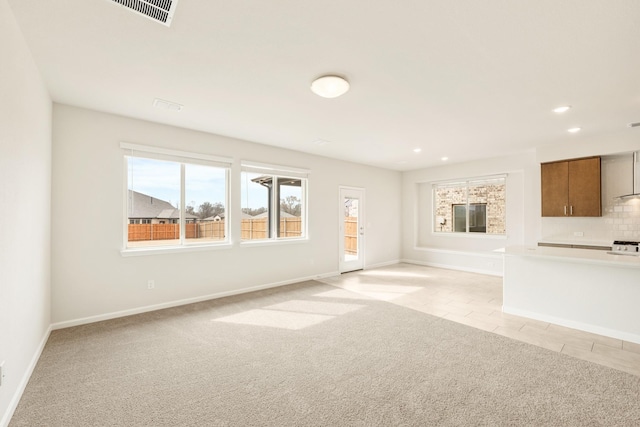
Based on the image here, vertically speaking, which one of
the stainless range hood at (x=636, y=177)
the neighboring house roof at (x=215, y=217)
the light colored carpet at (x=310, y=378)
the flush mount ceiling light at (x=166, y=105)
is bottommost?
the light colored carpet at (x=310, y=378)

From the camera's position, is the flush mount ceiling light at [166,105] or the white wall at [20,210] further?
the flush mount ceiling light at [166,105]

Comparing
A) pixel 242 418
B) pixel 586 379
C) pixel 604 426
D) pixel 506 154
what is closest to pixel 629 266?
pixel 586 379

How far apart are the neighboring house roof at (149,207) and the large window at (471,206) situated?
6500 mm

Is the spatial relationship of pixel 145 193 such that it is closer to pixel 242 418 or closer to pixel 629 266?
pixel 242 418

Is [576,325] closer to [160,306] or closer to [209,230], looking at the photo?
[209,230]

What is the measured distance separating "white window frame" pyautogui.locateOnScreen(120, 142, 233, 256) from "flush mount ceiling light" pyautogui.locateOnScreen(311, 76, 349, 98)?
2.42 m

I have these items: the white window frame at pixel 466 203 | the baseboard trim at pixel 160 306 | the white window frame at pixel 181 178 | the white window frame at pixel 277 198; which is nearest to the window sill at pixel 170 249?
the white window frame at pixel 181 178

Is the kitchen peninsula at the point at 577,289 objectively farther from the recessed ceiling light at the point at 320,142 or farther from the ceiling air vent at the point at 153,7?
the ceiling air vent at the point at 153,7

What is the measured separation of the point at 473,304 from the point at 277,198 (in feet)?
12.5

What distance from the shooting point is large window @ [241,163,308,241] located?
5044mm

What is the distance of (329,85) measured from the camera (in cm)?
271

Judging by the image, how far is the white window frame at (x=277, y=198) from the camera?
503 centimetres

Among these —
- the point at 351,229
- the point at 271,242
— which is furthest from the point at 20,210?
the point at 351,229

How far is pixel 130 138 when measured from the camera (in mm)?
3807
